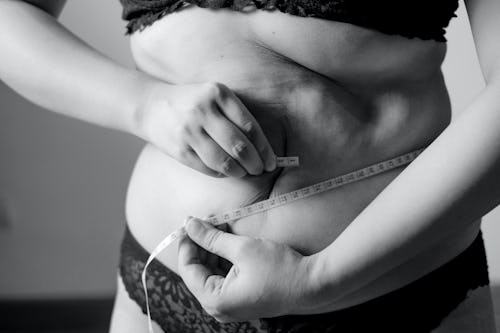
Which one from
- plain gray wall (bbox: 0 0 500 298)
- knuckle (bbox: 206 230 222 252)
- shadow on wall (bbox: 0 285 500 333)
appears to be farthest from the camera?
shadow on wall (bbox: 0 285 500 333)

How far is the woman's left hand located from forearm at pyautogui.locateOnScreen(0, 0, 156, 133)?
0.68 feet

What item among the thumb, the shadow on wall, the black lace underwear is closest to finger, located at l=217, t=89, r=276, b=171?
the thumb

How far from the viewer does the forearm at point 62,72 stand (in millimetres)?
891

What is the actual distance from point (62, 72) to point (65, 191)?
1641 mm

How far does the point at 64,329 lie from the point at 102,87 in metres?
2.01

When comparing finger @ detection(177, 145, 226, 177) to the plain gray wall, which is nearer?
finger @ detection(177, 145, 226, 177)

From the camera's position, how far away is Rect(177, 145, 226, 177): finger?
0.85m

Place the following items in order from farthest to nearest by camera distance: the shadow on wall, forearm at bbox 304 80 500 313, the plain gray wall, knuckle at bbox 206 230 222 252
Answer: the shadow on wall → the plain gray wall → knuckle at bbox 206 230 222 252 → forearm at bbox 304 80 500 313

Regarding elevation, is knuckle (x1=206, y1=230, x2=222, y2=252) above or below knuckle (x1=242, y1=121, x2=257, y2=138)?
below

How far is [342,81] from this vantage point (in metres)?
0.90

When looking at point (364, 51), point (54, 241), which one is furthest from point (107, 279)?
point (364, 51)

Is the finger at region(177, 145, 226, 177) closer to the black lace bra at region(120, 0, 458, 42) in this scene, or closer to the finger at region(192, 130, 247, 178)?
the finger at region(192, 130, 247, 178)

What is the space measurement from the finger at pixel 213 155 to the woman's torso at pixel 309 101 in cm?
6

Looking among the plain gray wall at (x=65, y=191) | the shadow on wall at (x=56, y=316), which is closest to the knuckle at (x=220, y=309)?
the plain gray wall at (x=65, y=191)
